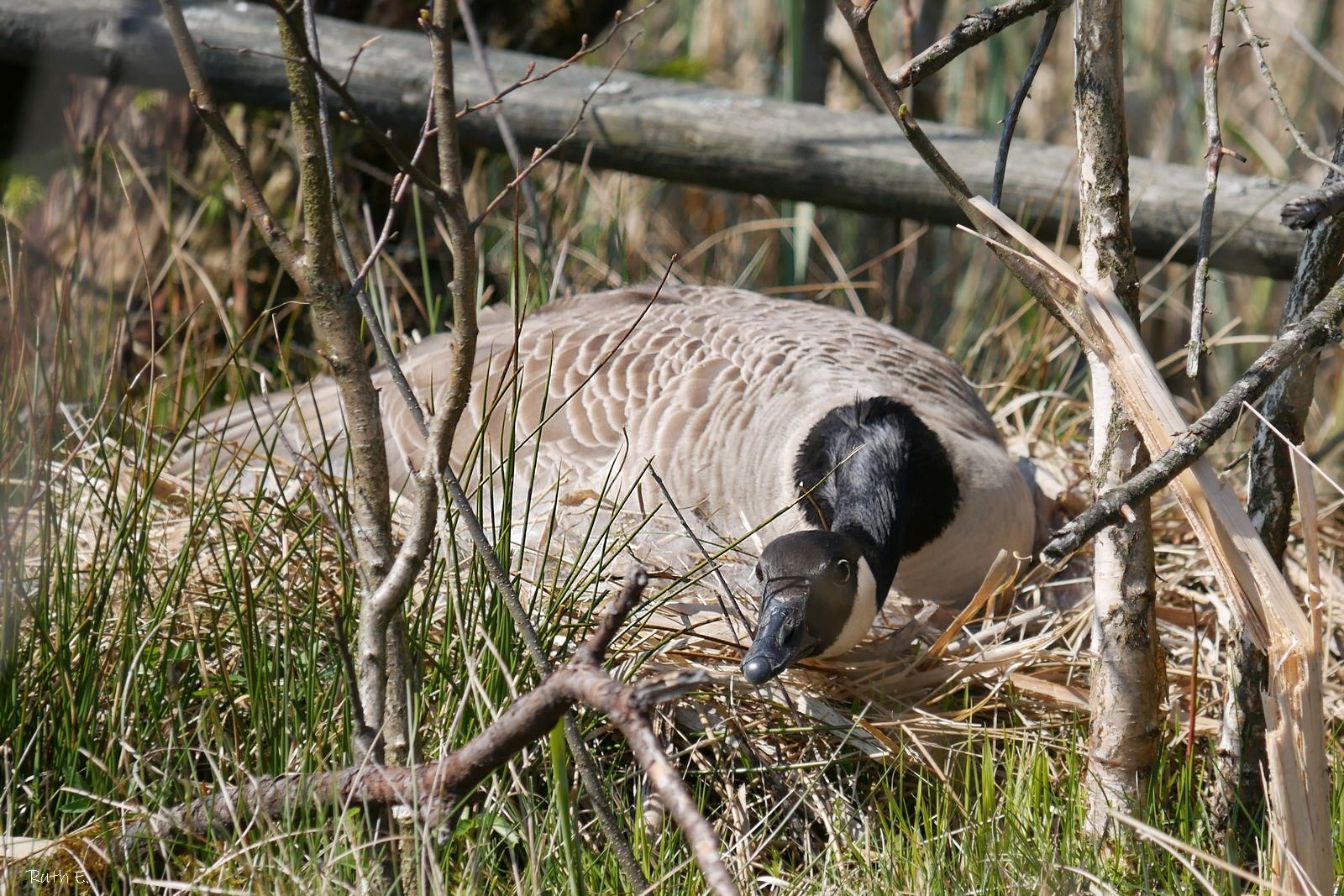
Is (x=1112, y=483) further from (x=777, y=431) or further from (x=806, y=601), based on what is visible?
(x=777, y=431)

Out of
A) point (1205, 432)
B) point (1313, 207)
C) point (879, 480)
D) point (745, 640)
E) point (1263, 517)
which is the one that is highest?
point (1313, 207)

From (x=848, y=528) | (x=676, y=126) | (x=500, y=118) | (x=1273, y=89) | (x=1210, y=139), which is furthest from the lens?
(x=676, y=126)

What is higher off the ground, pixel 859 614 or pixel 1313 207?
pixel 1313 207

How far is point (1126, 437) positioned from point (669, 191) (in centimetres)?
492

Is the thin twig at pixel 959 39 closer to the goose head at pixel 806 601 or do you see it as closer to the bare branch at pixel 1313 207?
the bare branch at pixel 1313 207

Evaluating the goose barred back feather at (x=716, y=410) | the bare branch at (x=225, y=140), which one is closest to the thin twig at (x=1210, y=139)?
the bare branch at (x=225, y=140)

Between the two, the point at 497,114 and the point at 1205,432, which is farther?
the point at 497,114

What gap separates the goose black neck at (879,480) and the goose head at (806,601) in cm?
21

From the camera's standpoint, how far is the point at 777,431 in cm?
357

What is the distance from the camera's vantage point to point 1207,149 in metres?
2.03

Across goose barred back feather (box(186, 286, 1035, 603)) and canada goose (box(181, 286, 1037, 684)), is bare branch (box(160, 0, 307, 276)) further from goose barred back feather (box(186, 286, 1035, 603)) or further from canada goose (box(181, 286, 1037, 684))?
goose barred back feather (box(186, 286, 1035, 603))

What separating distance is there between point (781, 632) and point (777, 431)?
3.47 ft

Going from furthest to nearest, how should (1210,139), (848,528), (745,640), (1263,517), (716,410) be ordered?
(716,410) < (848,528) < (745,640) < (1263,517) < (1210,139)

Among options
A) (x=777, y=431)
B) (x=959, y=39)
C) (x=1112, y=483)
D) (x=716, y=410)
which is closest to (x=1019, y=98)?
(x=959, y=39)
